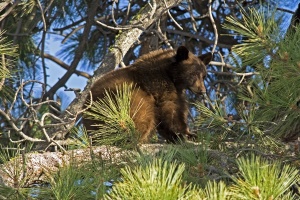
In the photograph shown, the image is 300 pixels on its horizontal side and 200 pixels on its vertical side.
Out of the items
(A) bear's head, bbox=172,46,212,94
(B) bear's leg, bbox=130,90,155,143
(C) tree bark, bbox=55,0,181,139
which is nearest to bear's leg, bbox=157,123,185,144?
(B) bear's leg, bbox=130,90,155,143

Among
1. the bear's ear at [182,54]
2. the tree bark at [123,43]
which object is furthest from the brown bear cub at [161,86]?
the tree bark at [123,43]

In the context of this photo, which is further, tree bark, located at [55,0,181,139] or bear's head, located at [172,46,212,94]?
bear's head, located at [172,46,212,94]

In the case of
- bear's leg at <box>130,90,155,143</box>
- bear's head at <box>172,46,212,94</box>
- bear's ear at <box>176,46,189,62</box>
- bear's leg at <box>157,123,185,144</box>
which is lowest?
bear's leg at <box>157,123,185,144</box>

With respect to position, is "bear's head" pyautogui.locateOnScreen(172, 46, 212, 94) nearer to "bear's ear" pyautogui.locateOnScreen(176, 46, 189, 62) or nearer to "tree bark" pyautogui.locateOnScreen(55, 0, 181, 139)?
"bear's ear" pyautogui.locateOnScreen(176, 46, 189, 62)

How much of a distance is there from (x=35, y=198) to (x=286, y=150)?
1.63 m

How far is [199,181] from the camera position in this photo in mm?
3730

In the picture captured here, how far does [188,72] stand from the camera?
647 centimetres

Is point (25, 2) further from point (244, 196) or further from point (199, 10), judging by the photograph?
point (244, 196)

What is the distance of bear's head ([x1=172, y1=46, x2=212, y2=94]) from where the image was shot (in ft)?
21.0

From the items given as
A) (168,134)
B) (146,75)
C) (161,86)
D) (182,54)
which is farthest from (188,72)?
(168,134)

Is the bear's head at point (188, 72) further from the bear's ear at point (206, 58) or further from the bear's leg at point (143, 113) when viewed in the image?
the bear's leg at point (143, 113)

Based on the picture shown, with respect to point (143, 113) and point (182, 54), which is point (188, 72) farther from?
point (143, 113)

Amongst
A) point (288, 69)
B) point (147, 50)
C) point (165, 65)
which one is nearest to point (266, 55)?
point (288, 69)

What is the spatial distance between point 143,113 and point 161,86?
0.66m
